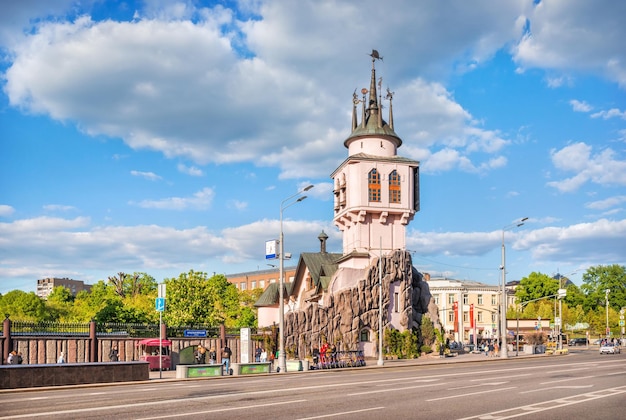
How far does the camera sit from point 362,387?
80.9 ft

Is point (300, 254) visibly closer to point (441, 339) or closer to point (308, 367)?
point (441, 339)

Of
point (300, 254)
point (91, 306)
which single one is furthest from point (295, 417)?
point (91, 306)

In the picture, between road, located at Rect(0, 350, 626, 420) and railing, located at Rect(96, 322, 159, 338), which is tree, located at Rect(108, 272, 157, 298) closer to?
railing, located at Rect(96, 322, 159, 338)

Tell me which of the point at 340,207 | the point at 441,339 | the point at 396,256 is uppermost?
the point at 340,207

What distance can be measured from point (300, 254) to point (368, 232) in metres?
14.4

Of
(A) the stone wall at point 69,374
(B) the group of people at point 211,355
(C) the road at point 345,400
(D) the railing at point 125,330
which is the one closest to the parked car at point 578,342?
(B) the group of people at point 211,355

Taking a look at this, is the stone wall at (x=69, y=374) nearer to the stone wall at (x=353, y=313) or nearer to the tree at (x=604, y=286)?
the stone wall at (x=353, y=313)

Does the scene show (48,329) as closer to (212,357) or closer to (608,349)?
(212,357)

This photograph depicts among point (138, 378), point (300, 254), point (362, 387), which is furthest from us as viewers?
point (300, 254)

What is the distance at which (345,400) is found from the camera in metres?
19.6

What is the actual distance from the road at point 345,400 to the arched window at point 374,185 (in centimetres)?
3739

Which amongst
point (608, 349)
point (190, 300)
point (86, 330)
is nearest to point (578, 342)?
point (608, 349)

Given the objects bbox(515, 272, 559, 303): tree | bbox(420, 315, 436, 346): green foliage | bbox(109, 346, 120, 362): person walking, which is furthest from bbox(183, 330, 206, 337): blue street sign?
bbox(515, 272, 559, 303): tree

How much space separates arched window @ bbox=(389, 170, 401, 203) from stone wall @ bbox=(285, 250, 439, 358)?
5832 millimetres
